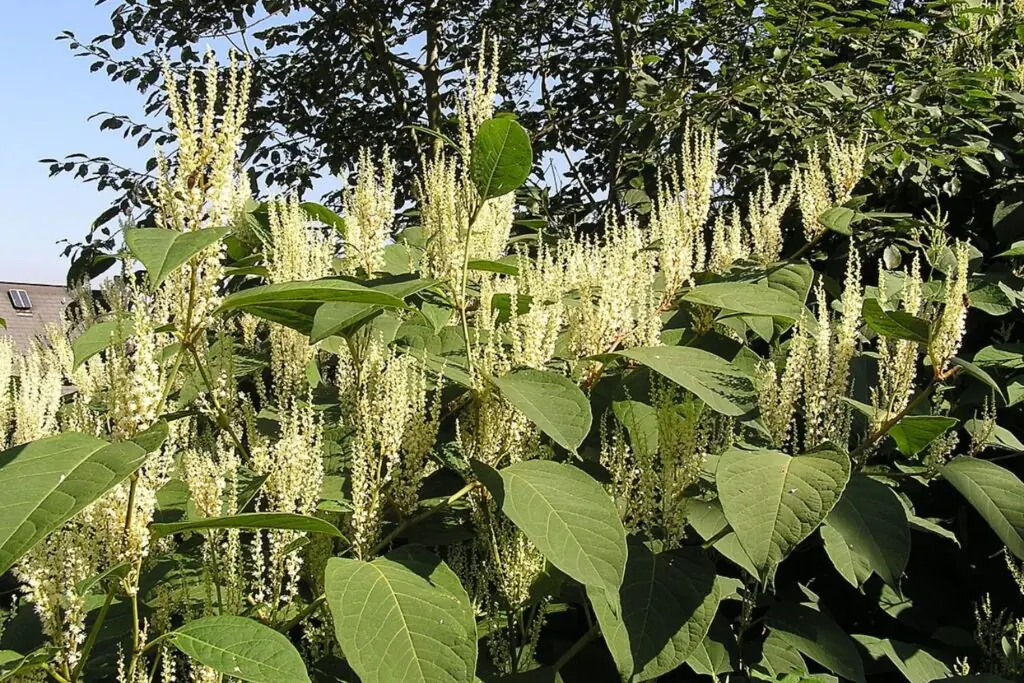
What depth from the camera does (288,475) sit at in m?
1.55

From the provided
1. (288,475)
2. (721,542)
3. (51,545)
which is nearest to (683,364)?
(721,542)

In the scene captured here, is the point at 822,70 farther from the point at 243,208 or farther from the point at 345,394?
the point at 345,394

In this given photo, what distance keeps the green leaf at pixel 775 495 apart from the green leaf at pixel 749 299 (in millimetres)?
376

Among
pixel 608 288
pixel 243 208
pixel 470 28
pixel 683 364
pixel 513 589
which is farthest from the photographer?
pixel 470 28

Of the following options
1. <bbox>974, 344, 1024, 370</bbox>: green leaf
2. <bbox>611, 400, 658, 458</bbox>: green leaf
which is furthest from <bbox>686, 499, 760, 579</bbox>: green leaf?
<bbox>974, 344, 1024, 370</bbox>: green leaf

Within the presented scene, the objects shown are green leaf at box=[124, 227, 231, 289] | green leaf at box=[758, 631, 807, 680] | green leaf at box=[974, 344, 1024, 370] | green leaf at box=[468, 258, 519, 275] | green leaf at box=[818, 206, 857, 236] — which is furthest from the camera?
green leaf at box=[974, 344, 1024, 370]

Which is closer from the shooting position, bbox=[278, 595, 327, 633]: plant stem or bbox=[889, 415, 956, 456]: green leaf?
bbox=[278, 595, 327, 633]: plant stem

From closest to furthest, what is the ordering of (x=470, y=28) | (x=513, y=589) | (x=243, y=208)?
1. (x=513, y=589)
2. (x=243, y=208)
3. (x=470, y=28)

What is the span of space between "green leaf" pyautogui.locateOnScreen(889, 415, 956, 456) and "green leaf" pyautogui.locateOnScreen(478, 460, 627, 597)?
0.78m

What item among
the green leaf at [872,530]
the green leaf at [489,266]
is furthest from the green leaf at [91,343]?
the green leaf at [872,530]

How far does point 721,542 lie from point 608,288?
61 centimetres

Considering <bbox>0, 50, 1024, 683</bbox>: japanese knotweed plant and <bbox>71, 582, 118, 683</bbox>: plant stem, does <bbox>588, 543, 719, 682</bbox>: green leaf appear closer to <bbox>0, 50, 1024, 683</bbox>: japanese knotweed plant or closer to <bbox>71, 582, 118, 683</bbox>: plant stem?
<bbox>0, 50, 1024, 683</bbox>: japanese knotweed plant

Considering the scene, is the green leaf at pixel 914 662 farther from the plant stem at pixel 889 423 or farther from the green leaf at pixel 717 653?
the plant stem at pixel 889 423

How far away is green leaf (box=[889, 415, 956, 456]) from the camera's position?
72.9 inches
